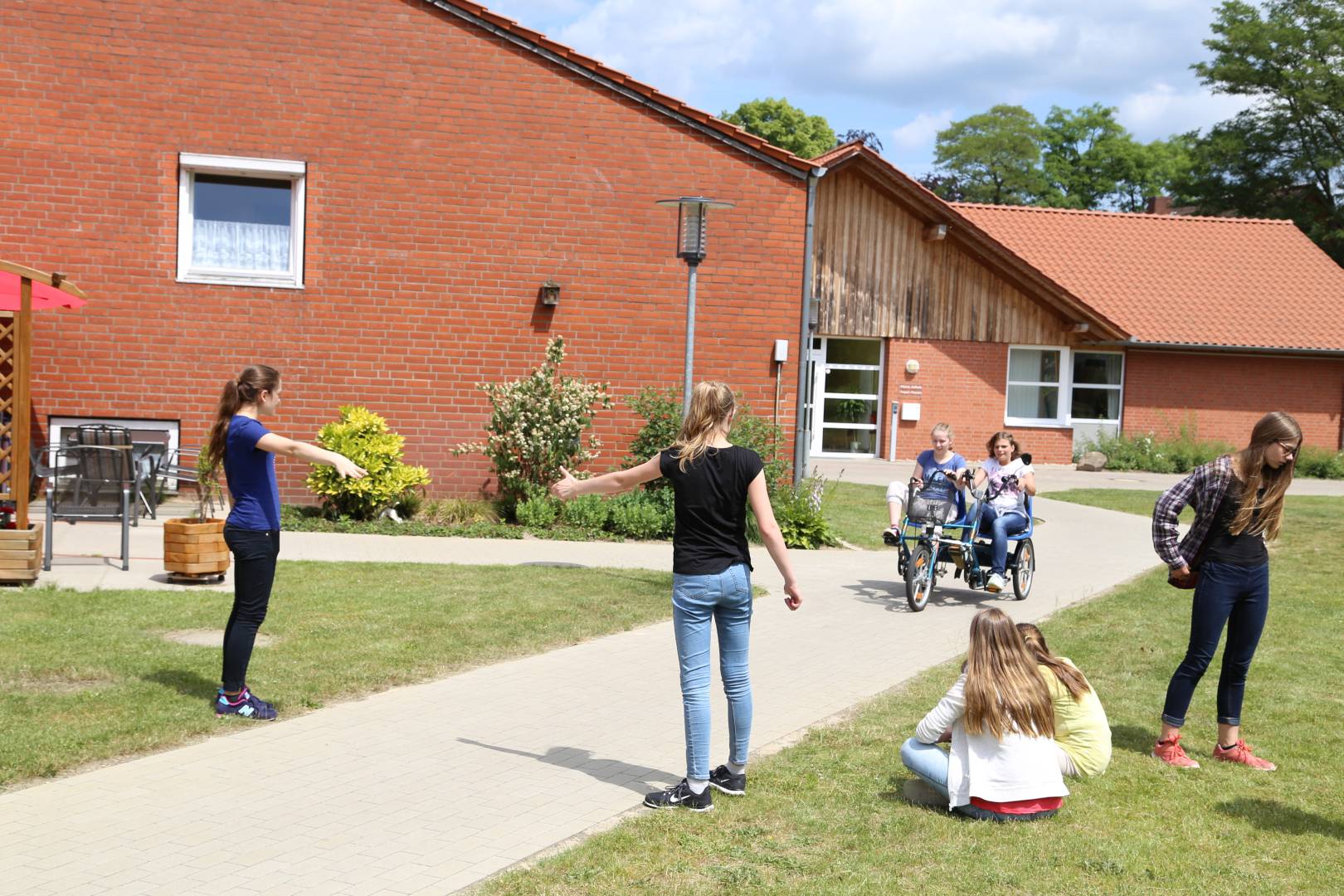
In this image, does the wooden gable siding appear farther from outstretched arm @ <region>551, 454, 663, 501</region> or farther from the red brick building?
outstretched arm @ <region>551, 454, 663, 501</region>

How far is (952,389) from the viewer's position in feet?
91.8

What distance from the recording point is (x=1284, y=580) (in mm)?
13273

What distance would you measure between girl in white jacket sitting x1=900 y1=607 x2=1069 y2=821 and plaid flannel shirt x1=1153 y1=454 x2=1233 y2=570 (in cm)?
144

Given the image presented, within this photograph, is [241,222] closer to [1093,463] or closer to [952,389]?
[952,389]

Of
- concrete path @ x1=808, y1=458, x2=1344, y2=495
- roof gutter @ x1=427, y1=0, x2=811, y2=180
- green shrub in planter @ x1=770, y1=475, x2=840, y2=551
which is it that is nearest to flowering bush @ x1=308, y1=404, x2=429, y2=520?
green shrub in planter @ x1=770, y1=475, x2=840, y2=551

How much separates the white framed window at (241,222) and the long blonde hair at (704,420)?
10494 mm

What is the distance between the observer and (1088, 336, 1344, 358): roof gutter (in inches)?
1132

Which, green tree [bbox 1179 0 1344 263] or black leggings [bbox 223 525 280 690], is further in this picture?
green tree [bbox 1179 0 1344 263]

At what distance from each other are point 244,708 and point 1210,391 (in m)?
27.6

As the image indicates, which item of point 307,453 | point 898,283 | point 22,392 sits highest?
point 898,283

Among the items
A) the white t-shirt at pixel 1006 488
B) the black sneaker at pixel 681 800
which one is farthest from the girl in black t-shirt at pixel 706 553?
the white t-shirt at pixel 1006 488

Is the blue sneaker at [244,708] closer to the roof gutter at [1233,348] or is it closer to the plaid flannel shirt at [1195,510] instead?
the plaid flannel shirt at [1195,510]

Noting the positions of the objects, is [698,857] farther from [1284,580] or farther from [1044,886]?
[1284,580]

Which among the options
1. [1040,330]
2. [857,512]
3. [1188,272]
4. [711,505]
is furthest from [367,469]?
[1188,272]
